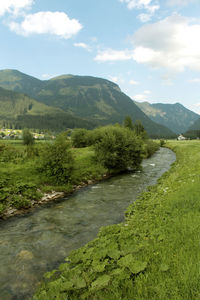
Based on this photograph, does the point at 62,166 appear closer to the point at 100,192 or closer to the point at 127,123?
the point at 100,192

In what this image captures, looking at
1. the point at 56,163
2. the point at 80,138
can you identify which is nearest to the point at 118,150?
the point at 56,163

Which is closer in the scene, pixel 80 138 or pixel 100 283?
pixel 100 283

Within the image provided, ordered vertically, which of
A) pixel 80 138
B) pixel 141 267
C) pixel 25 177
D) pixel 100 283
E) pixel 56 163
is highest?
pixel 80 138

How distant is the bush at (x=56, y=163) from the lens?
2122 centimetres

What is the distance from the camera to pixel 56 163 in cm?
2155

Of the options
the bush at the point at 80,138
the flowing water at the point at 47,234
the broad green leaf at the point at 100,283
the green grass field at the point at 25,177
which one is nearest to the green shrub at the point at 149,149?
the bush at the point at 80,138

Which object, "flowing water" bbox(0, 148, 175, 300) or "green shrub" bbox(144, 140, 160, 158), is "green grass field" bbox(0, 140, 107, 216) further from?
"green shrub" bbox(144, 140, 160, 158)

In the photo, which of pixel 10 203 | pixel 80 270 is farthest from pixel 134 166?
pixel 80 270

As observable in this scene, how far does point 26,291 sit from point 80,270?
7.76ft

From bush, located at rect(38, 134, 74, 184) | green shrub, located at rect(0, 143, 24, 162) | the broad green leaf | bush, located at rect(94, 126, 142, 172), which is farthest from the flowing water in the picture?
bush, located at rect(94, 126, 142, 172)

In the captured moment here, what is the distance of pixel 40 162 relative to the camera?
21.9 meters

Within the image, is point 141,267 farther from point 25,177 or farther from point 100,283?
point 25,177

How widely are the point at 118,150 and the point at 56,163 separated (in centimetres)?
1262

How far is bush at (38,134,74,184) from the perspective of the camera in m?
21.2
